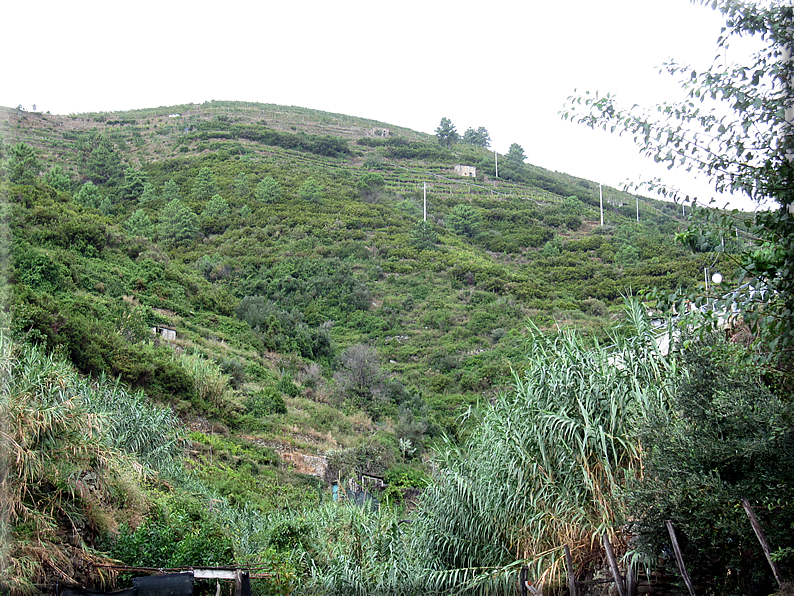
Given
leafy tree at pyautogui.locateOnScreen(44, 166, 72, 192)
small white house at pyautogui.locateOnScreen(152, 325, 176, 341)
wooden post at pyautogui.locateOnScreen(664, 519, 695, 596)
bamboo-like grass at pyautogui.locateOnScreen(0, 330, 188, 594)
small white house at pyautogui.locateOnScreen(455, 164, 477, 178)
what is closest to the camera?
wooden post at pyautogui.locateOnScreen(664, 519, 695, 596)

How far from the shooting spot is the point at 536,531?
7188 millimetres

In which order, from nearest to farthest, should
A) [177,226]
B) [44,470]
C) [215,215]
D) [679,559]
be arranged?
[679,559] < [44,470] < [177,226] < [215,215]

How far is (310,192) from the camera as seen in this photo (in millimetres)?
53156

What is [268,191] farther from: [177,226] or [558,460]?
[558,460]

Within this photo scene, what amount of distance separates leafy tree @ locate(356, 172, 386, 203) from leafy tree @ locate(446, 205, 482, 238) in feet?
24.4

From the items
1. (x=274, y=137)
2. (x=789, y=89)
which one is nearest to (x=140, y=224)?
(x=274, y=137)

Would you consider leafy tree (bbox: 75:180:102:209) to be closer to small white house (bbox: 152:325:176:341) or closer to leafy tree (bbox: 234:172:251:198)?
leafy tree (bbox: 234:172:251:198)

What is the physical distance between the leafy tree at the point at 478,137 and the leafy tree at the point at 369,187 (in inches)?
1615

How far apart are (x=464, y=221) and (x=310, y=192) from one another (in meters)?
13.1

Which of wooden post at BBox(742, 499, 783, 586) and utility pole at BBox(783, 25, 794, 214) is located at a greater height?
utility pole at BBox(783, 25, 794, 214)

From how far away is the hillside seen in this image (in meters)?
18.3

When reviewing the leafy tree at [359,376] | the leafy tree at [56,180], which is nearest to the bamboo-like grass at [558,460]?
the leafy tree at [359,376]

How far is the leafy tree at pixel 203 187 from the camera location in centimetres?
5159

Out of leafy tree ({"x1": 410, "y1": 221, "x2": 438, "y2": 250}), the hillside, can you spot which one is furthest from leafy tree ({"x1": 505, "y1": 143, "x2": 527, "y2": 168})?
leafy tree ({"x1": 410, "y1": 221, "x2": 438, "y2": 250})
